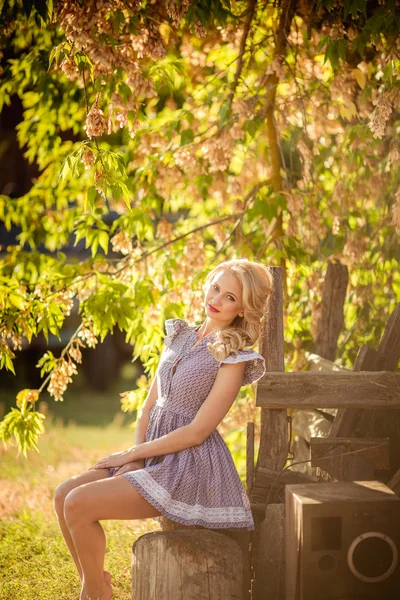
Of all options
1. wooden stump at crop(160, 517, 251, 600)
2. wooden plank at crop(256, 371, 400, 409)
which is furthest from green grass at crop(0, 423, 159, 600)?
wooden plank at crop(256, 371, 400, 409)

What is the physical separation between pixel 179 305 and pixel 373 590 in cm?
276

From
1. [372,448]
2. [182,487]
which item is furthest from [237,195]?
[182,487]

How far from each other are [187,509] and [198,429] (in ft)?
1.18

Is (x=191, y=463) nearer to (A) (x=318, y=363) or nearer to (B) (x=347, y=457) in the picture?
(B) (x=347, y=457)

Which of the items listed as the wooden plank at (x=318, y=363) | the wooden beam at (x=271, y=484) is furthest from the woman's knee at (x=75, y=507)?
the wooden plank at (x=318, y=363)

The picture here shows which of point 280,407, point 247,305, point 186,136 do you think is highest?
point 186,136

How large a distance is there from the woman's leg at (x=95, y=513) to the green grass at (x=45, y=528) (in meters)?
1.19

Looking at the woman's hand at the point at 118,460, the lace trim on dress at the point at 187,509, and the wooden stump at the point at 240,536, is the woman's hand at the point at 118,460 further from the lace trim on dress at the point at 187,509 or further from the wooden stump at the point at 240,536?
the wooden stump at the point at 240,536

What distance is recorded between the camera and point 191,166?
5.20 m

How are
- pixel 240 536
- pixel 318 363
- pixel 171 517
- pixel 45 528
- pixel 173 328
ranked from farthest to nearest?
pixel 45 528
pixel 318 363
pixel 173 328
pixel 240 536
pixel 171 517

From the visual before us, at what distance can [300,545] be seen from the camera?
3.06 meters

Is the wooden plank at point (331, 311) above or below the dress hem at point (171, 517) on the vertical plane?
above

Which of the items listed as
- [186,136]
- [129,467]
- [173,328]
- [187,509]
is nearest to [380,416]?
[173,328]

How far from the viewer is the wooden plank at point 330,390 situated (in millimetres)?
3875
